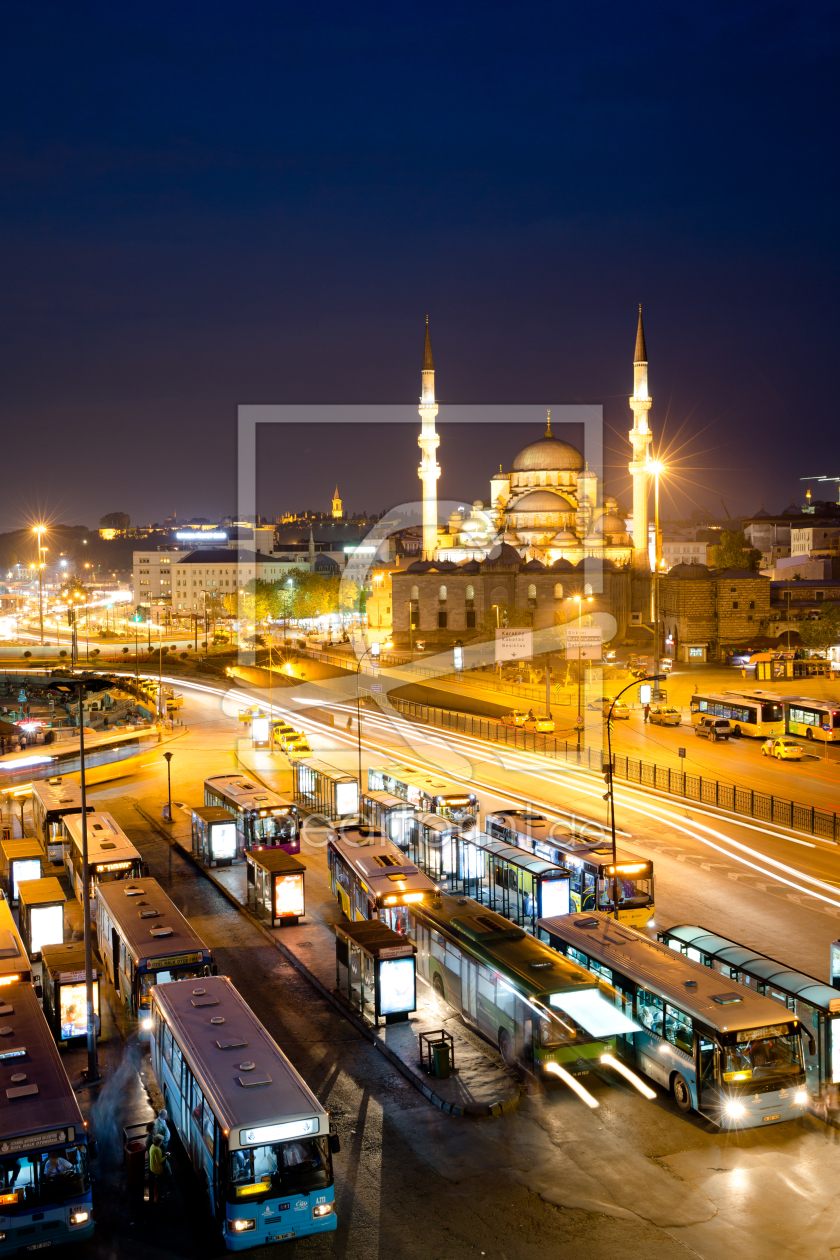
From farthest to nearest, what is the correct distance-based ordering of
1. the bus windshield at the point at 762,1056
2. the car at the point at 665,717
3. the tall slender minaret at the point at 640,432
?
1. the tall slender minaret at the point at 640,432
2. the car at the point at 665,717
3. the bus windshield at the point at 762,1056

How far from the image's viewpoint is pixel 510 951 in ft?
52.6

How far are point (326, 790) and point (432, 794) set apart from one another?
5645 millimetres

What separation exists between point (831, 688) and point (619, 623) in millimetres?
31101

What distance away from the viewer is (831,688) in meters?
54.4

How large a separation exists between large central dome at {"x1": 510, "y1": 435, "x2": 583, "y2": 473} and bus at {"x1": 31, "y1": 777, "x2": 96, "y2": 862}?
78.1 metres

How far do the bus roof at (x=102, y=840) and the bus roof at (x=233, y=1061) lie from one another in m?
7.41

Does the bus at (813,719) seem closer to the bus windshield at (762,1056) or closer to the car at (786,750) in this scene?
the car at (786,750)

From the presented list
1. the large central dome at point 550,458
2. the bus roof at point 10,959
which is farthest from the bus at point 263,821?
the large central dome at point 550,458

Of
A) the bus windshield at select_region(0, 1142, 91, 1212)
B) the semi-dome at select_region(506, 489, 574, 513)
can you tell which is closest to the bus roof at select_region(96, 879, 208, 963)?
the bus windshield at select_region(0, 1142, 91, 1212)

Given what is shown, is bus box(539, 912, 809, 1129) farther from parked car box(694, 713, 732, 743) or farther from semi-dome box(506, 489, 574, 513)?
semi-dome box(506, 489, 574, 513)

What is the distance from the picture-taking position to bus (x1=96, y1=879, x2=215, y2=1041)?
16297 mm

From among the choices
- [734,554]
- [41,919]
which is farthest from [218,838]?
[734,554]

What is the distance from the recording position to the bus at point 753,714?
4462 centimetres

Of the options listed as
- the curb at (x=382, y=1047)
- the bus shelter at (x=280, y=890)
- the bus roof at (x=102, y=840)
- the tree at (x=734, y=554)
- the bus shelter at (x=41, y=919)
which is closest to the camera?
the curb at (x=382, y=1047)
